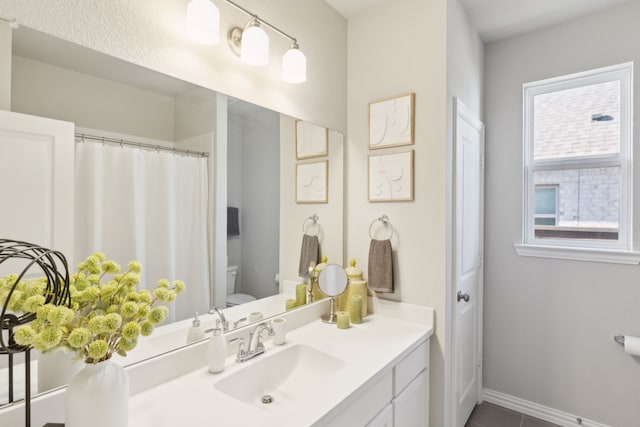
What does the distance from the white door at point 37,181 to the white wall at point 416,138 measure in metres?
1.46

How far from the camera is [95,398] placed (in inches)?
29.1

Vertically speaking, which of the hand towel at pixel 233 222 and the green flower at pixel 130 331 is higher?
the hand towel at pixel 233 222

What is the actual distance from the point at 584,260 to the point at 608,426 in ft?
3.34

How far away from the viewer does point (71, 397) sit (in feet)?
2.41

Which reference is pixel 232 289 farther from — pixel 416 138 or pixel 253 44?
pixel 416 138

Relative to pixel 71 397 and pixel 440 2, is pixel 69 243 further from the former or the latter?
pixel 440 2

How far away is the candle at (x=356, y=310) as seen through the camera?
1.81 m

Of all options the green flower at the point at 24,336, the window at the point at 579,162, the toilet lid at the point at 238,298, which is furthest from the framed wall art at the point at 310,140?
the window at the point at 579,162

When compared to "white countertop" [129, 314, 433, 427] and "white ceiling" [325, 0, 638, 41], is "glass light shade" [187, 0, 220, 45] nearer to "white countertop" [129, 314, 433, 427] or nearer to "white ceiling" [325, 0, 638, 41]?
"white ceiling" [325, 0, 638, 41]

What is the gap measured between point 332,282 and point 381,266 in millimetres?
293

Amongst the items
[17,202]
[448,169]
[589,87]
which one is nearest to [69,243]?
[17,202]

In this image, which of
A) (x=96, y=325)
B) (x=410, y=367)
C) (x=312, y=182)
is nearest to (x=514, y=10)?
(x=312, y=182)

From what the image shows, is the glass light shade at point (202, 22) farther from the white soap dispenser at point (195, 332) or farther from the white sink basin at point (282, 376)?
the white sink basin at point (282, 376)

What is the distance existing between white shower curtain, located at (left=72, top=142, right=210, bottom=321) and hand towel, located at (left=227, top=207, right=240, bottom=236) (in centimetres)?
12
